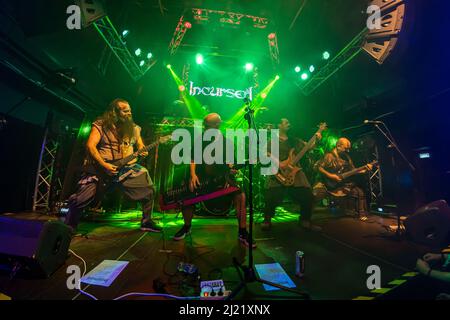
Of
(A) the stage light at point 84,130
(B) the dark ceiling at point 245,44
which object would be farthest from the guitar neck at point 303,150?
(A) the stage light at point 84,130

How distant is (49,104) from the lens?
555cm

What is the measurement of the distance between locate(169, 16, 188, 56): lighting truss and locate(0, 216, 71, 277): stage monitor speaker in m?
8.33

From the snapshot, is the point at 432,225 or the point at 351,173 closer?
the point at 432,225

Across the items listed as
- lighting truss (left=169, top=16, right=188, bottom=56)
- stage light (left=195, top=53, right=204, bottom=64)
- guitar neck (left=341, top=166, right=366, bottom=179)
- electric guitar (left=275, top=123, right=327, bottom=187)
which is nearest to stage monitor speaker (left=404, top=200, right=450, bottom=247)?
electric guitar (left=275, top=123, right=327, bottom=187)

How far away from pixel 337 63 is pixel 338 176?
13.2 ft

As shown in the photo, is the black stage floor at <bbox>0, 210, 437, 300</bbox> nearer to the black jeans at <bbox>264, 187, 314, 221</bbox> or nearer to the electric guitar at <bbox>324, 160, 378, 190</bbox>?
the black jeans at <bbox>264, 187, 314, 221</bbox>

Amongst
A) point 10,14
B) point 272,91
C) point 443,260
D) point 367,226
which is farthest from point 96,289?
point 272,91

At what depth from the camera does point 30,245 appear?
187 centimetres

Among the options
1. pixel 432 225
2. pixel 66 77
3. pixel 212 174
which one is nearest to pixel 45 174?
pixel 66 77

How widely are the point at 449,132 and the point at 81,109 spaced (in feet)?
37.8

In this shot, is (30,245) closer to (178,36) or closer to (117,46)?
(117,46)

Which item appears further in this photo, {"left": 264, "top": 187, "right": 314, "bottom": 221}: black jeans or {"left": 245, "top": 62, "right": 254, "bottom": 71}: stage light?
{"left": 245, "top": 62, "right": 254, "bottom": 71}: stage light

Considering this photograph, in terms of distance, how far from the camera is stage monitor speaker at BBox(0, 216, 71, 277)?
186 cm

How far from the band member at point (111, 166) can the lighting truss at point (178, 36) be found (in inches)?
229
